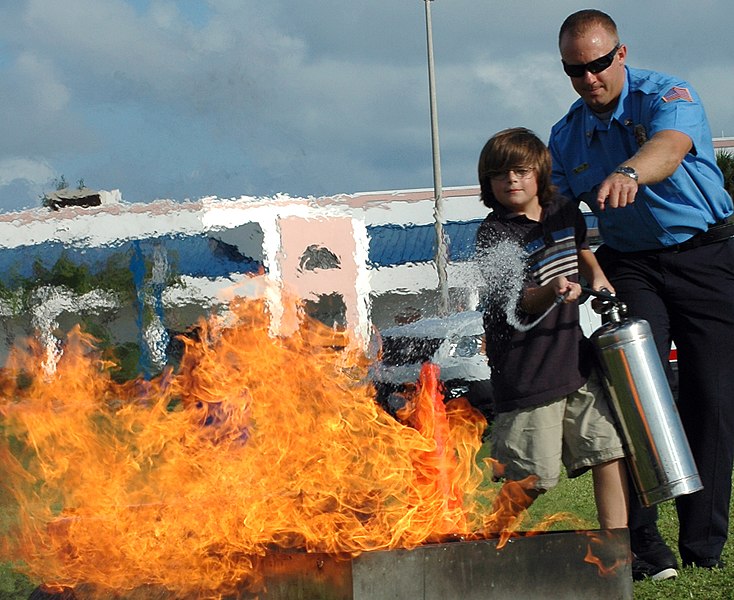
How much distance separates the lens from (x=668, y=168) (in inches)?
155

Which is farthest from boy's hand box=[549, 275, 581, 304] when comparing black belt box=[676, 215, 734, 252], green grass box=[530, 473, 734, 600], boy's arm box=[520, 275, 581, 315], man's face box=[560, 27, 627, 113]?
green grass box=[530, 473, 734, 600]

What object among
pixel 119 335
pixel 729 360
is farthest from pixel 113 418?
pixel 729 360

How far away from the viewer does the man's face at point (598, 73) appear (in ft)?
13.5

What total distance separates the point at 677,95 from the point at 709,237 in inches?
25.6

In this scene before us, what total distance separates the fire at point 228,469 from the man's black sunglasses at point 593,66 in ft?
4.82

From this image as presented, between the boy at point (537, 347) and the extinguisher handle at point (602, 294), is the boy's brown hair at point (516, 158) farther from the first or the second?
the extinguisher handle at point (602, 294)

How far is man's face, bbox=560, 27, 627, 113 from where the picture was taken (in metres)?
4.10

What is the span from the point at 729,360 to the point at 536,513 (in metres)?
1.98

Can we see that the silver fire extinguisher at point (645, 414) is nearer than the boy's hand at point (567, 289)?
No

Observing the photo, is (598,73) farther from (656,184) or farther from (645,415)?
(645,415)

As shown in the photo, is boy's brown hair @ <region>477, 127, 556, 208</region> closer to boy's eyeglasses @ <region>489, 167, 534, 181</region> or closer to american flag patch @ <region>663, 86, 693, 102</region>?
boy's eyeglasses @ <region>489, 167, 534, 181</region>

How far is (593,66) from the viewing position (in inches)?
164

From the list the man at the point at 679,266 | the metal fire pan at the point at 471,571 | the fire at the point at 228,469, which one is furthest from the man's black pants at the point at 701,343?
the metal fire pan at the point at 471,571

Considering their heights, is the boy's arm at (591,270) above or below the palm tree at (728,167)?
below
